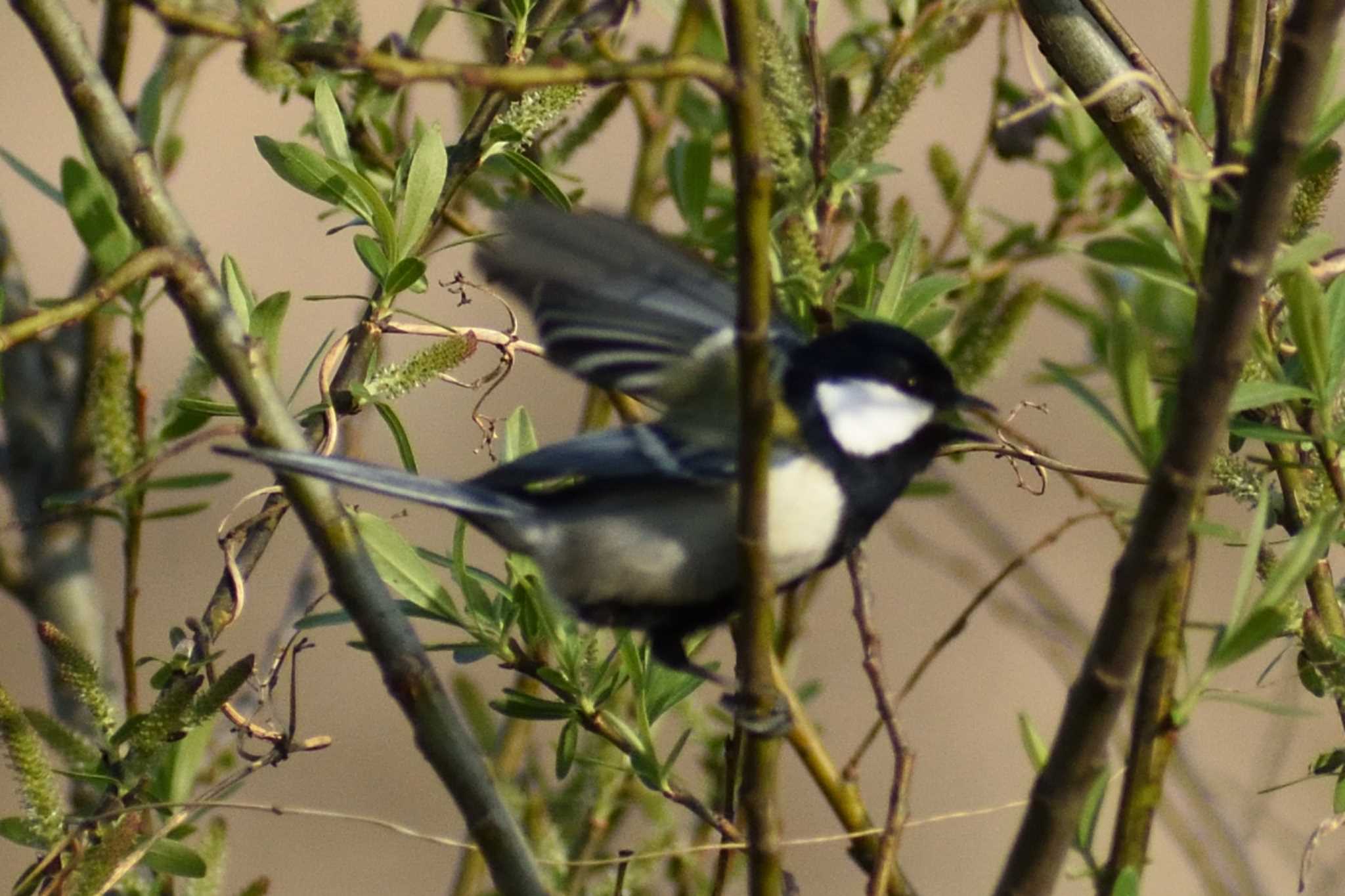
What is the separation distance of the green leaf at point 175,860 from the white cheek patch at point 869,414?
781mm

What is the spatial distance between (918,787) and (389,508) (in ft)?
5.34

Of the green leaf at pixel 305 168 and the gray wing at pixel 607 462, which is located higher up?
the green leaf at pixel 305 168

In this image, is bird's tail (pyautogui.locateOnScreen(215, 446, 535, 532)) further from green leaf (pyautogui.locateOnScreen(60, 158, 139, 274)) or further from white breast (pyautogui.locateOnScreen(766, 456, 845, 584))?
green leaf (pyautogui.locateOnScreen(60, 158, 139, 274))

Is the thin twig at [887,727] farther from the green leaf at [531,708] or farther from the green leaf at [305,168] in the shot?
the green leaf at [305,168]

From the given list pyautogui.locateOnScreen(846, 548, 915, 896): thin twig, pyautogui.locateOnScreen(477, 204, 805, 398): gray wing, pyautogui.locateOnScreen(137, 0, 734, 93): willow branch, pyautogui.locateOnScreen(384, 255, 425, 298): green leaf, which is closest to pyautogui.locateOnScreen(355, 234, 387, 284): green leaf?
pyautogui.locateOnScreen(384, 255, 425, 298): green leaf

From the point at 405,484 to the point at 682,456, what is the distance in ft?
0.91

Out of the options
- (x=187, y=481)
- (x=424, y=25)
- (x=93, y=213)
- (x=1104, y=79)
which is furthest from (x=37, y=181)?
(x=1104, y=79)

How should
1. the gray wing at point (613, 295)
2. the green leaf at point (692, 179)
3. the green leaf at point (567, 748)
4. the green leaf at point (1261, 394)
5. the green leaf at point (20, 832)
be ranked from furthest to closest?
1. the green leaf at point (692, 179)
2. the green leaf at point (567, 748)
3. the green leaf at point (20, 832)
4. the gray wing at point (613, 295)
5. the green leaf at point (1261, 394)

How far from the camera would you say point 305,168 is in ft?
5.13

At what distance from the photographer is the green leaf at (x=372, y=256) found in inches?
61.7

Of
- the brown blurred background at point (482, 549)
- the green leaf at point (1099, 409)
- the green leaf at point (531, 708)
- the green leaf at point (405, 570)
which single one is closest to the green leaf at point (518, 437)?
the green leaf at point (405, 570)

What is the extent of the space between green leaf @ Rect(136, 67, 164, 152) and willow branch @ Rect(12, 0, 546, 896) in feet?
2.29

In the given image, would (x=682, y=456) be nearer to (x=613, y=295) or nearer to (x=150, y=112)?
(x=613, y=295)

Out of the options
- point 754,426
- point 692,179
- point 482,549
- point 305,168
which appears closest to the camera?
point 754,426
